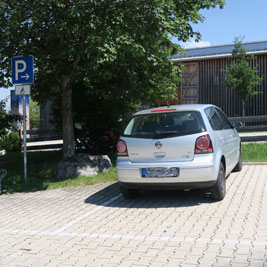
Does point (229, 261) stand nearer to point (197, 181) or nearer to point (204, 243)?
point (204, 243)

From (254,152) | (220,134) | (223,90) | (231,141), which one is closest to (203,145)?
(220,134)

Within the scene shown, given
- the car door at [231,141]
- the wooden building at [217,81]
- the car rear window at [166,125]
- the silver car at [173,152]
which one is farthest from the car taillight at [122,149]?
the wooden building at [217,81]

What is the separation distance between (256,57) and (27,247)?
29.5m

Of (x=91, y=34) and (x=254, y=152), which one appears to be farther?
(x=254, y=152)

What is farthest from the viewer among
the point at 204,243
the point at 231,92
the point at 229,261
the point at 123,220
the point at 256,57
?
the point at 231,92

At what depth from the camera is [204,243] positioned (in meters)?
4.88

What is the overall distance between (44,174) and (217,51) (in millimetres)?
27941

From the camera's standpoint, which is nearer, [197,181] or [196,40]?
[197,181]

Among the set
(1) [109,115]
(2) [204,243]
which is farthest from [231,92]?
(2) [204,243]

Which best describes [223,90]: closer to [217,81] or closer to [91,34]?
[217,81]

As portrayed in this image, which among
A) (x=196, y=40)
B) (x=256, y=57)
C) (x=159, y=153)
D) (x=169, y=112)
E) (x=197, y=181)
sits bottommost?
(x=197, y=181)

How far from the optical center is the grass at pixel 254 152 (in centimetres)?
1155

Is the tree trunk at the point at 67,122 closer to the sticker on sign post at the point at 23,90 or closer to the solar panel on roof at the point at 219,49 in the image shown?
the sticker on sign post at the point at 23,90

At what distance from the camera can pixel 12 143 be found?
59.3 ft
